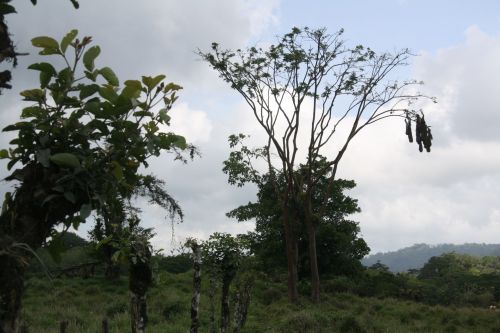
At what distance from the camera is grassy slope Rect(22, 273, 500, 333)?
14.8 meters

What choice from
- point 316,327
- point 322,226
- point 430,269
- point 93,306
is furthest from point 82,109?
point 430,269

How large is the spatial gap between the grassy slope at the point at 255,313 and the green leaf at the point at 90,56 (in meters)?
11.5

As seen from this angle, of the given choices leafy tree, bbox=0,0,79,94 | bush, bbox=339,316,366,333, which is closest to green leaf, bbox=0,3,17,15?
leafy tree, bbox=0,0,79,94

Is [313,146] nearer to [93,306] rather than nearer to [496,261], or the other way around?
[93,306]

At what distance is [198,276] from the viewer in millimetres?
5582

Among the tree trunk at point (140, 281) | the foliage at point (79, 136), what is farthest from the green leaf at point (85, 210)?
the tree trunk at point (140, 281)

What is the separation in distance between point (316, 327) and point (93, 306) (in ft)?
26.4

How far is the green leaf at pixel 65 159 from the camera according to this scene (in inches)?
67.4

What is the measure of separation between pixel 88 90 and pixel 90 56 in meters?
0.12

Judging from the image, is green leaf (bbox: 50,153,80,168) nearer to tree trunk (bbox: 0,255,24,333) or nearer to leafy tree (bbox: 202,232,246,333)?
tree trunk (bbox: 0,255,24,333)

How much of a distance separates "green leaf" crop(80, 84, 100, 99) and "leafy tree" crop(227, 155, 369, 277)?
2423 centimetres

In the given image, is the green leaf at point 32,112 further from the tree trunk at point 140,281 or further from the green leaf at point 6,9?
the tree trunk at point 140,281

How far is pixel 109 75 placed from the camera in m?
1.85

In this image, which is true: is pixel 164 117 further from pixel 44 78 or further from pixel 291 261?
pixel 291 261
